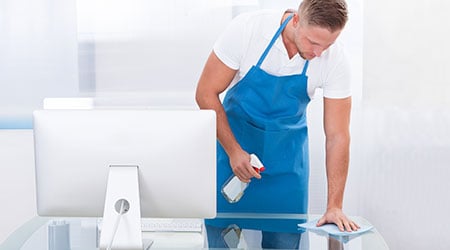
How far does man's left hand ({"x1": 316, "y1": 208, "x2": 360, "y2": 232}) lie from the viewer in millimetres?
1729

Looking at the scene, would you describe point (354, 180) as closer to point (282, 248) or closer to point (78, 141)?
point (282, 248)

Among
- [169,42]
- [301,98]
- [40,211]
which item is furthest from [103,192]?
[169,42]

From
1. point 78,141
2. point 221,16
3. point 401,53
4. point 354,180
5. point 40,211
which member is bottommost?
point 354,180

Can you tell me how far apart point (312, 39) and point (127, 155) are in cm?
84

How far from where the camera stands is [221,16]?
9.75 ft

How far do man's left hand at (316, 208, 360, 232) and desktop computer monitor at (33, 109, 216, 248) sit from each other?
498 millimetres

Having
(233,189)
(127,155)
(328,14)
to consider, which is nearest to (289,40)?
(328,14)

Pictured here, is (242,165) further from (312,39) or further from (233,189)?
(312,39)

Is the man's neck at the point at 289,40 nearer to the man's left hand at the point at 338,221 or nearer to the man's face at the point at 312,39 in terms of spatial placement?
the man's face at the point at 312,39

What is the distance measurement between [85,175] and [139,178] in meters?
0.13

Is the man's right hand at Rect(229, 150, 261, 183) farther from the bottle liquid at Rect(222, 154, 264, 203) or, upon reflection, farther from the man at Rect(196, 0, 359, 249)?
the bottle liquid at Rect(222, 154, 264, 203)

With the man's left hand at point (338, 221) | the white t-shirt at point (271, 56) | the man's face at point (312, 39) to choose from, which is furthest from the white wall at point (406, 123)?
the man's left hand at point (338, 221)

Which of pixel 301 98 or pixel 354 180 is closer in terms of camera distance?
pixel 301 98

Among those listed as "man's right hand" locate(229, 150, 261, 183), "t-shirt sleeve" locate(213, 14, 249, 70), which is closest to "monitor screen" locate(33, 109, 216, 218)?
"man's right hand" locate(229, 150, 261, 183)
